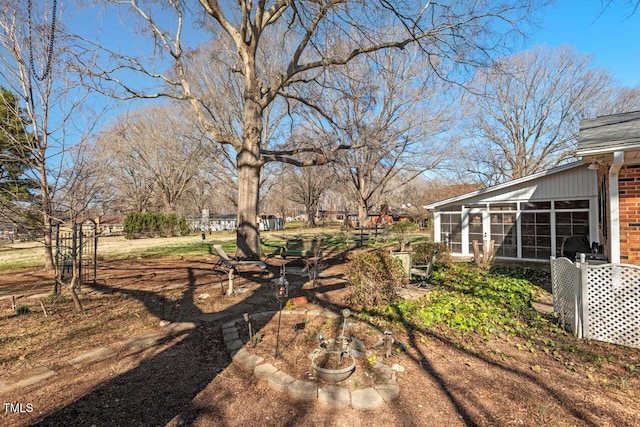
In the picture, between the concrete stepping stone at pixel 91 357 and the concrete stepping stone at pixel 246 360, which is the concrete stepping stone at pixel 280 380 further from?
the concrete stepping stone at pixel 91 357

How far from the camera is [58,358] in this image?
329cm

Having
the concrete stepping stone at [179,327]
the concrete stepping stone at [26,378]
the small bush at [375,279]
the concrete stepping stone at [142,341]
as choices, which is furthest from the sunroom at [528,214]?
the concrete stepping stone at [26,378]

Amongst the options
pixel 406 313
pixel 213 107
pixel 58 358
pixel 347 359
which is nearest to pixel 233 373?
pixel 347 359

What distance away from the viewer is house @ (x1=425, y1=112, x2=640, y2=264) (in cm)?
528

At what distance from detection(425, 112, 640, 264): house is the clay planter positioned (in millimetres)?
5573

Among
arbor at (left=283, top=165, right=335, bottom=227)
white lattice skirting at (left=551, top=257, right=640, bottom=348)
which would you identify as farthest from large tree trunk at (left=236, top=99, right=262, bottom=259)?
arbor at (left=283, top=165, right=335, bottom=227)

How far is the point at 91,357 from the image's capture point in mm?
3299

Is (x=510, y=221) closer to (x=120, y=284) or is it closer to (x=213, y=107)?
(x=120, y=284)

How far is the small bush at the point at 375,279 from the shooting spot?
15.7 ft

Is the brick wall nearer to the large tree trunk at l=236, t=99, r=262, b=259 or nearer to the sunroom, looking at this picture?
the sunroom

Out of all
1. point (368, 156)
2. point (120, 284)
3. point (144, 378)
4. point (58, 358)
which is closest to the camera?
point (144, 378)

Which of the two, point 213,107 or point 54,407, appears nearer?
point 54,407

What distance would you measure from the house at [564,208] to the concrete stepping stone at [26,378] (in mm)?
8302

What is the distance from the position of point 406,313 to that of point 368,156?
16798mm
